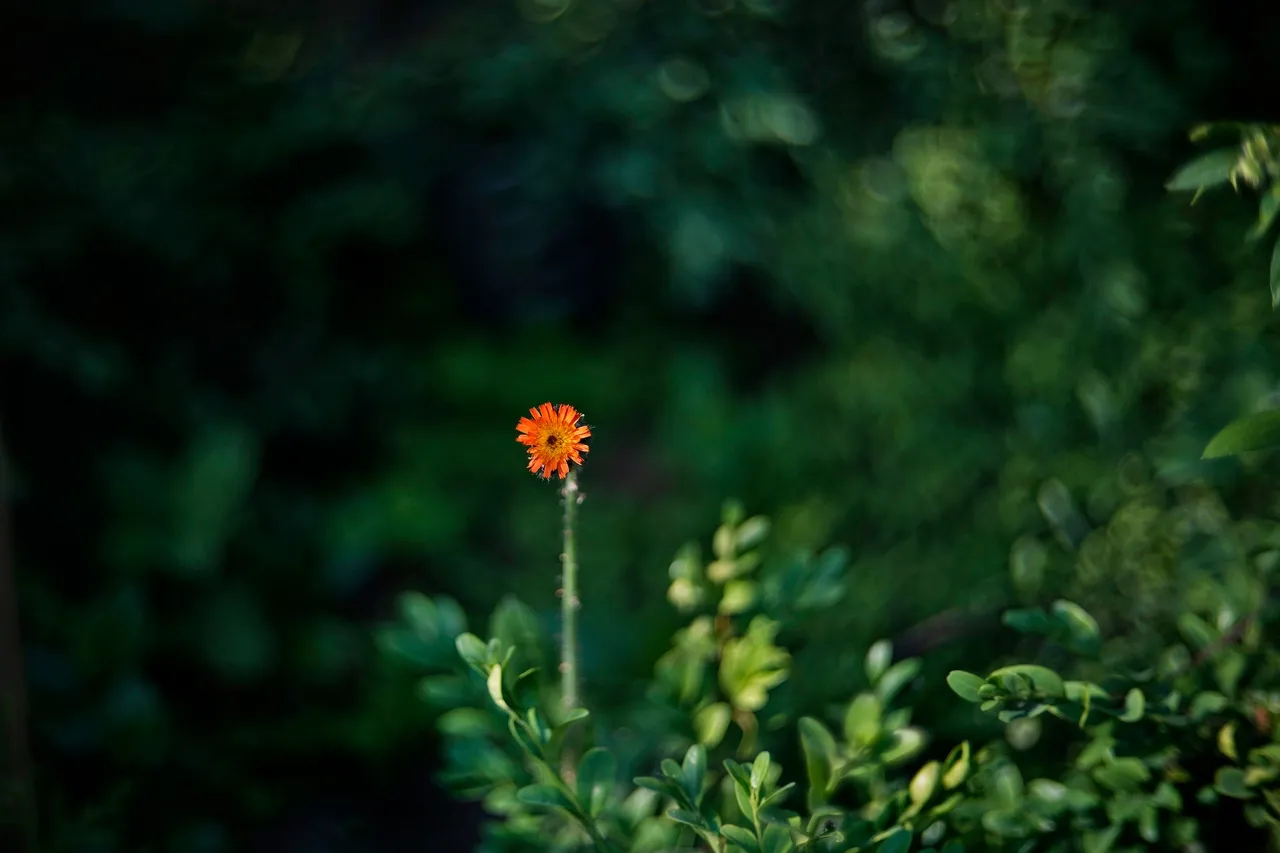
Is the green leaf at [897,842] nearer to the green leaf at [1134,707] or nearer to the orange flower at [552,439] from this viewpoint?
the green leaf at [1134,707]

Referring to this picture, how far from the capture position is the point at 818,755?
98 cm

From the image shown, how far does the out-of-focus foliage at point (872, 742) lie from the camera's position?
0.89 m

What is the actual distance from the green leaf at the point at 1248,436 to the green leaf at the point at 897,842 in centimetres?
44

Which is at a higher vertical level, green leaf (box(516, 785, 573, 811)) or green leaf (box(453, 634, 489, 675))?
green leaf (box(453, 634, 489, 675))

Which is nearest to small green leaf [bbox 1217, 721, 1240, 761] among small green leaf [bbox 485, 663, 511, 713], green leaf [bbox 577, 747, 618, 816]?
green leaf [bbox 577, 747, 618, 816]

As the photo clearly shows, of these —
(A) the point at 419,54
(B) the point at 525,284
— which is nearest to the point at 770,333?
(B) the point at 525,284

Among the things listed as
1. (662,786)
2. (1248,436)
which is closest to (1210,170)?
(1248,436)

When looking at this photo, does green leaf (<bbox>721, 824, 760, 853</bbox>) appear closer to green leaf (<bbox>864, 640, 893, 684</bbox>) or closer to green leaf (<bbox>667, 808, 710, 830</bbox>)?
green leaf (<bbox>667, 808, 710, 830</bbox>)

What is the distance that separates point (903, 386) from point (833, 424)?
0.25 metres

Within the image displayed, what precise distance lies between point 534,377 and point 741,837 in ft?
6.73

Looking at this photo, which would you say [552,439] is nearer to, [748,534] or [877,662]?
[748,534]

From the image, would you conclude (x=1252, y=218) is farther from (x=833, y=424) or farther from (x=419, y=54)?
(x=419, y=54)

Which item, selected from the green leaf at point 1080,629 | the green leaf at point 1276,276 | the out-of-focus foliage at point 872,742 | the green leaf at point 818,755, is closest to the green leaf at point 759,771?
the out-of-focus foliage at point 872,742

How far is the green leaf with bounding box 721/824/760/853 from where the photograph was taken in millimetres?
802
